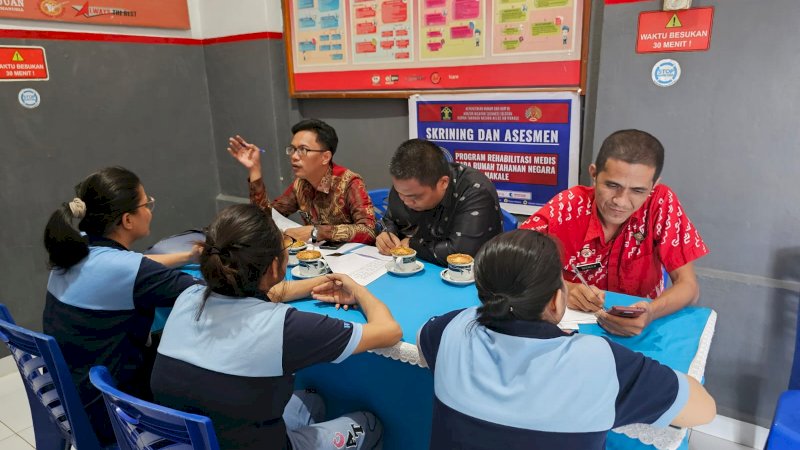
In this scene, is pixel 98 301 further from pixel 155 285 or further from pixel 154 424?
pixel 154 424

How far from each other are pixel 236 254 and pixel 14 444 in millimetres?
1914

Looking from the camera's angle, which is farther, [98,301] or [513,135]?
[513,135]

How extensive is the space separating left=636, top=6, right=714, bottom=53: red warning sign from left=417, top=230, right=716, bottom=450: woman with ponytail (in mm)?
1477

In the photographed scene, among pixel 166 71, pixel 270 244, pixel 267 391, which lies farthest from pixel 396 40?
pixel 267 391

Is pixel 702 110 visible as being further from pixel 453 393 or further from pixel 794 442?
pixel 453 393

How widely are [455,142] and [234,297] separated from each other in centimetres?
194

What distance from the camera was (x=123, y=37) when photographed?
3.11 metres

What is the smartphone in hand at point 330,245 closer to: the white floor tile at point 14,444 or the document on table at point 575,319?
the document on table at point 575,319

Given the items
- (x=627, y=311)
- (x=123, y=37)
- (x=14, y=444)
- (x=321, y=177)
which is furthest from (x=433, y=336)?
(x=123, y=37)

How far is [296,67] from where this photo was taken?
333 cm

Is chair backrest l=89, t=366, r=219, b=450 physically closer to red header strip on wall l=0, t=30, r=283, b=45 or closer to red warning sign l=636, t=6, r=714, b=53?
red warning sign l=636, t=6, r=714, b=53

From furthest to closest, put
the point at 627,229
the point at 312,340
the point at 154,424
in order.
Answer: the point at 627,229 < the point at 312,340 < the point at 154,424

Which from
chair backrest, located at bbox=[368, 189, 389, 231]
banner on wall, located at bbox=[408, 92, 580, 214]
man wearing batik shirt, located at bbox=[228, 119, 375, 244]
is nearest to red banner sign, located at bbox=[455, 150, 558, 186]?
banner on wall, located at bbox=[408, 92, 580, 214]

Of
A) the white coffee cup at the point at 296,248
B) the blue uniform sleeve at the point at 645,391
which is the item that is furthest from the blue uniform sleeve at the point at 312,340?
the white coffee cup at the point at 296,248
